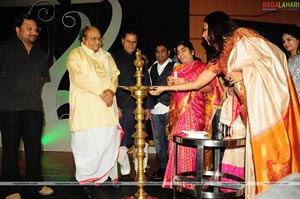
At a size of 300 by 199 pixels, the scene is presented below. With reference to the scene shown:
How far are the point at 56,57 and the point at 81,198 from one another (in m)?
3.07

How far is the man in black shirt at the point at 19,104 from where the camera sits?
2982mm

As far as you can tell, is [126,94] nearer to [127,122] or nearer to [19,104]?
[127,122]

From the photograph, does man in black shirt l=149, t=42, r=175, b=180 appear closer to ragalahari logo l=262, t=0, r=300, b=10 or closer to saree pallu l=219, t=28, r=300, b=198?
saree pallu l=219, t=28, r=300, b=198

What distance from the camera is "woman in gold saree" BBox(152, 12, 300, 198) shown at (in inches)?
83.4

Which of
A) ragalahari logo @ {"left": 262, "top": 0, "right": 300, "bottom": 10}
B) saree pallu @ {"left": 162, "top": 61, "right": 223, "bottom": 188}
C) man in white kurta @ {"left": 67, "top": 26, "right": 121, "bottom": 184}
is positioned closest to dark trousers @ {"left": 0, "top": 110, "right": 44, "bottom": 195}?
man in white kurta @ {"left": 67, "top": 26, "right": 121, "bottom": 184}

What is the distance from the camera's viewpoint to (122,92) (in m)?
3.80

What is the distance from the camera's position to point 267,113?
2.14 meters

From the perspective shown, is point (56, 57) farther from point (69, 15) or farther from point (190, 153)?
point (190, 153)

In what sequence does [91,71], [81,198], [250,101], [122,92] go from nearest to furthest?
[250,101] → [81,198] → [91,71] → [122,92]

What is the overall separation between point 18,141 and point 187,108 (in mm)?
1505

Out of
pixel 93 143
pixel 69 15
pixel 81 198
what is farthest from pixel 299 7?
pixel 81 198

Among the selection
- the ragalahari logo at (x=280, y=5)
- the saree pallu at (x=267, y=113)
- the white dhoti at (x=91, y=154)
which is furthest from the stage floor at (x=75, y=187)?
the ragalahari logo at (x=280, y=5)

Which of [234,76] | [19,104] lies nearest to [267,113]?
[234,76]

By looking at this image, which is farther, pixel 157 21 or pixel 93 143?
pixel 157 21
